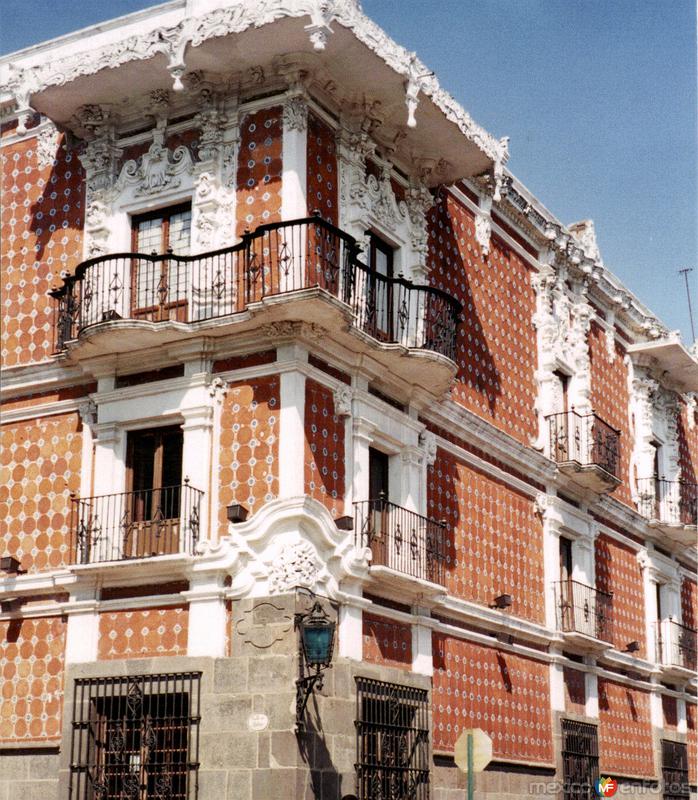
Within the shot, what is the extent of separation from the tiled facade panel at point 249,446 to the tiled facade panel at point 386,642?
2.46 meters

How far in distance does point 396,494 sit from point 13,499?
18.8 feet

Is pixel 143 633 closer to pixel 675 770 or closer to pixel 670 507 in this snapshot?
pixel 675 770

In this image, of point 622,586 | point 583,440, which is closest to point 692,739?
point 622,586

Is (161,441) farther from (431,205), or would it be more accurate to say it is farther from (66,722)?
(431,205)

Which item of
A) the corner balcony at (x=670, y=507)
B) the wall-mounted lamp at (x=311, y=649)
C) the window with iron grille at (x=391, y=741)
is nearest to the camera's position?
the wall-mounted lamp at (x=311, y=649)

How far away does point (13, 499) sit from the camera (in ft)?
65.4

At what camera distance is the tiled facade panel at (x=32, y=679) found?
1850cm

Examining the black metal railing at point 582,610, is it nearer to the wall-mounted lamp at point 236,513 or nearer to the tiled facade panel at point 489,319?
the tiled facade panel at point 489,319

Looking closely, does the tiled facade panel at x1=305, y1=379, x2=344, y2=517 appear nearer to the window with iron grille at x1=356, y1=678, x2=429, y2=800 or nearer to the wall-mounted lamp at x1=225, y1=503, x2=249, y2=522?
the wall-mounted lamp at x1=225, y1=503, x2=249, y2=522

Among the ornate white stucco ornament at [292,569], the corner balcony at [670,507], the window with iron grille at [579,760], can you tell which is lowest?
the window with iron grille at [579,760]

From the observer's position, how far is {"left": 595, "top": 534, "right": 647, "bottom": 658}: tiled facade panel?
2755 centimetres

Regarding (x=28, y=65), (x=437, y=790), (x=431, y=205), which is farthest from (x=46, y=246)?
(x=437, y=790)

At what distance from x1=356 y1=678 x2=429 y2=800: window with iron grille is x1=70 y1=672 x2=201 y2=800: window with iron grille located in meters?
2.25

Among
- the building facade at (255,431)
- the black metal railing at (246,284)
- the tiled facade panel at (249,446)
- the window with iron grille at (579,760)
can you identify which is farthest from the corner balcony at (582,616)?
the tiled facade panel at (249,446)
